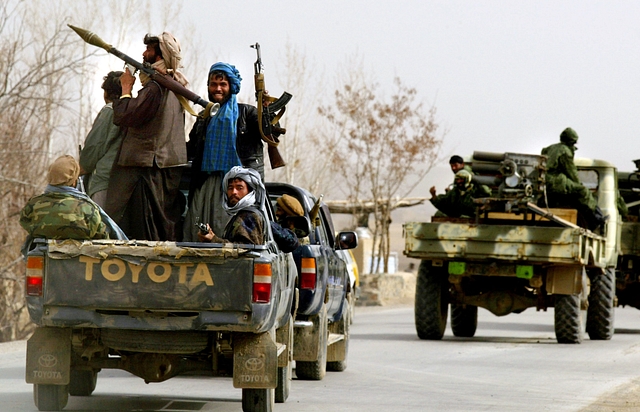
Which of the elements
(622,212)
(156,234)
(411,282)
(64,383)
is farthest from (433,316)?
(411,282)

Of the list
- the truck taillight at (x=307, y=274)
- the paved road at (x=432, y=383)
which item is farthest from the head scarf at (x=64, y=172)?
the truck taillight at (x=307, y=274)

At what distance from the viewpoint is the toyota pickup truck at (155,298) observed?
8109 millimetres

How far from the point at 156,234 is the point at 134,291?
4.96 ft

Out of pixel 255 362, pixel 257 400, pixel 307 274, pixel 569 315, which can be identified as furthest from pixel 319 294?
pixel 569 315

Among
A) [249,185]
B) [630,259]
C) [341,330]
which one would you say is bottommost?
[341,330]

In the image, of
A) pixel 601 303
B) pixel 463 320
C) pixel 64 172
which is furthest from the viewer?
pixel 463 320

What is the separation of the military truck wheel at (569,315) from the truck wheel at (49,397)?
1026 centimetres

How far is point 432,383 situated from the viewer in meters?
12.4

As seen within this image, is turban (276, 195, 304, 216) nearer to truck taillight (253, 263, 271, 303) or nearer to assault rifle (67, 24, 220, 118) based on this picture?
assault rifle (67, 24, 220, 118)

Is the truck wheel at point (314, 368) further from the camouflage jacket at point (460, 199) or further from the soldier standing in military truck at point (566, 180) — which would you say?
the soldier standing in military truck at point (566, 180)

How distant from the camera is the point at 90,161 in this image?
9.87 m

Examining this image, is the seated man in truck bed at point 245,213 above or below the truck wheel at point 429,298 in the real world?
above

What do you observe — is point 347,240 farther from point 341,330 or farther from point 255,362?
point 255,362

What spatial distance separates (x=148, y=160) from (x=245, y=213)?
119 centimetres
